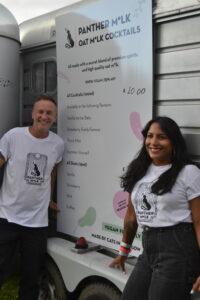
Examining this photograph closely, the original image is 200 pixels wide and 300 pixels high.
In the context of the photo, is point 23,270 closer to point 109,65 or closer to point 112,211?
point 112,211

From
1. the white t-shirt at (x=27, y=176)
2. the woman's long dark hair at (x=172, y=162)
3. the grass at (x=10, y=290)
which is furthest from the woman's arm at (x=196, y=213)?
the grass at (x=10, y=290)

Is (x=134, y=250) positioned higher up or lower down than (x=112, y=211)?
lower down

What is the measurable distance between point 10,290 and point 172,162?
2469mm

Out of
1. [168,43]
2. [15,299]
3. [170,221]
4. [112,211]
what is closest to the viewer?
[170,221]

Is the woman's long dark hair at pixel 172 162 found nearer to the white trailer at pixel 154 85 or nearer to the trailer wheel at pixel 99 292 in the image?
the white trailer at pixel 154 85

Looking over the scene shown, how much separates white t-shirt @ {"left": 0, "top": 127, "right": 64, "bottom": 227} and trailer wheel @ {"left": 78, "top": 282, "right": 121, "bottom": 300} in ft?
2.21

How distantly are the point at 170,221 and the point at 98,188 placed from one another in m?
1.06

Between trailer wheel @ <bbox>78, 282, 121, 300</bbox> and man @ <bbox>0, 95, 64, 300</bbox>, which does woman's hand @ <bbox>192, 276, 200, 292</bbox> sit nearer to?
trailer wheel @ <bbox>78, 282, 121, 300</bbox>

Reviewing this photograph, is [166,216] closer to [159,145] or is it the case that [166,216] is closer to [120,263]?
[159,145]

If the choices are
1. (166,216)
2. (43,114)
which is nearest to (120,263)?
(166,216)

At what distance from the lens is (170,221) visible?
2439 mm

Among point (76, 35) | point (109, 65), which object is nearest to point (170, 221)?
point (109, 65)

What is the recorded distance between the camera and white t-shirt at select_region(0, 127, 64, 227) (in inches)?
144

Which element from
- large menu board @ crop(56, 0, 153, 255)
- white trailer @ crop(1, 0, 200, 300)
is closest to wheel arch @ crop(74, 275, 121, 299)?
white trailer @ crop(1, 0, 200, 300)
